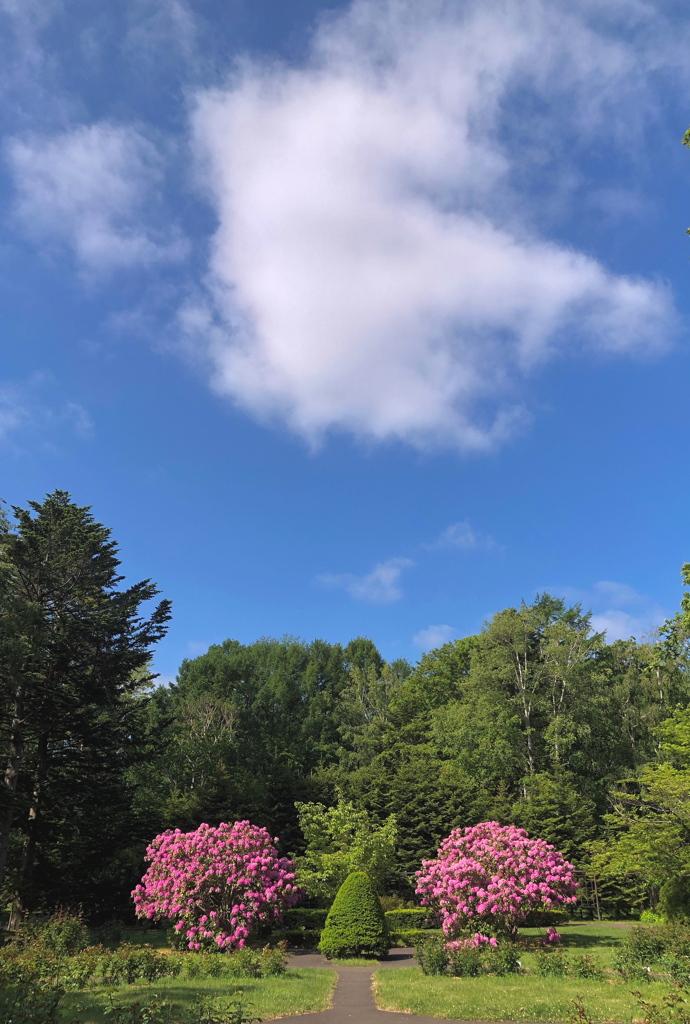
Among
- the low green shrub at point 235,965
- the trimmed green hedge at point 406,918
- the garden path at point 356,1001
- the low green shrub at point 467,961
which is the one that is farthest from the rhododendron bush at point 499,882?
the trimmed green hedge at point 406,918

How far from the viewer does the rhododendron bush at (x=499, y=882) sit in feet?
64.3

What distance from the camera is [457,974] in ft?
52.7

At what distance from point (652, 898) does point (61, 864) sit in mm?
29785

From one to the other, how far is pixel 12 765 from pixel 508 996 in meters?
22.4

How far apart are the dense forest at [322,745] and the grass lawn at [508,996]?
29.0 feet

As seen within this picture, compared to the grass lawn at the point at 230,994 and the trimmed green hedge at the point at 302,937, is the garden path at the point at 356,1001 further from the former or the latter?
the trimmed green hedge at the point at 302,937

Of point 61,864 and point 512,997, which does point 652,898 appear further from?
point 61,864

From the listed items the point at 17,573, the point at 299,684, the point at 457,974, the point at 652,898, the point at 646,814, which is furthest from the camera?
the point at 299,684

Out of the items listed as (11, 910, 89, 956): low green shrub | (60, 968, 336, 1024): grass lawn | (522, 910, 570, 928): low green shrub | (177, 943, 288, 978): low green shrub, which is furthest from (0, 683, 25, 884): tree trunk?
(522, 910, 570, 928): low green shrub

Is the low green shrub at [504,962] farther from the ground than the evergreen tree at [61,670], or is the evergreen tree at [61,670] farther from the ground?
the evergreen tree at [61,670]

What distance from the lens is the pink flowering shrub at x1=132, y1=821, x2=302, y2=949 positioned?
812 inches

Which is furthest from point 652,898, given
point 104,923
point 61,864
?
point 61,864

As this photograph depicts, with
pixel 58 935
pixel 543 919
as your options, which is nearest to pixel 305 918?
pixel 543 919

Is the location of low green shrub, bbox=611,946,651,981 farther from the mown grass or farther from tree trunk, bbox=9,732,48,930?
tree trunk, bbox=9,732,48,930
